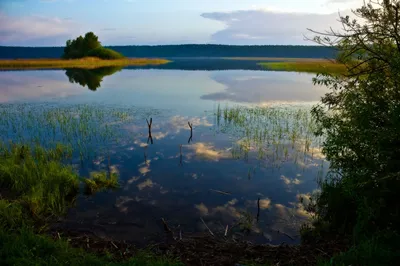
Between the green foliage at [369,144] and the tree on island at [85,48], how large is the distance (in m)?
103

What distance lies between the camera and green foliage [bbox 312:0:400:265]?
653cm

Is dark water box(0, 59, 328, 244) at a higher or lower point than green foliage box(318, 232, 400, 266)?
lower

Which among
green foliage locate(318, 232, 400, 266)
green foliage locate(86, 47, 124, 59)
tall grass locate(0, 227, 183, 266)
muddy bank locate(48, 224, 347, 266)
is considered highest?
green foliage locate(86, 47, 124, 59)

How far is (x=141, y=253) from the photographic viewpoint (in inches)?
267

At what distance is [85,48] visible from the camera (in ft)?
334

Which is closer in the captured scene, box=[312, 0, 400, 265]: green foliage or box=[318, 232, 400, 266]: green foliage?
box=[318, 232, 400, 266]: green foliage

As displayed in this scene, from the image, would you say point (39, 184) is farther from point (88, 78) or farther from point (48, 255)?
point (88, 78)

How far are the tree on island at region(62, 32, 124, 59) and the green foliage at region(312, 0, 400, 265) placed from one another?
338ft

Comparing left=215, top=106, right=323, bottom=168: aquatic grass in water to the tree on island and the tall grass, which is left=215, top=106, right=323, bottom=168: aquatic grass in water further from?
the tree on island

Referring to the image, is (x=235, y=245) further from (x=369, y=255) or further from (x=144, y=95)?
(x=144, y=95)

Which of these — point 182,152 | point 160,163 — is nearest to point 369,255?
point 160,163

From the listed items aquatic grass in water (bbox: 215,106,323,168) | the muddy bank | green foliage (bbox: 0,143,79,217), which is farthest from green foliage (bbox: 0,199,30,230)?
aquatic grass in water (bbox: 215,106,323,168)

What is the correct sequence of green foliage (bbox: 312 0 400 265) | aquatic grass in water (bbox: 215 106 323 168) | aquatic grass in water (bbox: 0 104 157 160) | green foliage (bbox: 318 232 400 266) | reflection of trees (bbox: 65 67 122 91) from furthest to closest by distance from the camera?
reflection of trees (bbox: 65 67 122 91) < aquatic grass in water (bbox: 0 104 157 160) < aquatic grass in water (bbox: 215 106 323 168) < green foliage (bbox: 312 0 400 265) < green foliage (bbox: 318 232 400 266)

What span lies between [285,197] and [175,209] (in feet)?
13.3
